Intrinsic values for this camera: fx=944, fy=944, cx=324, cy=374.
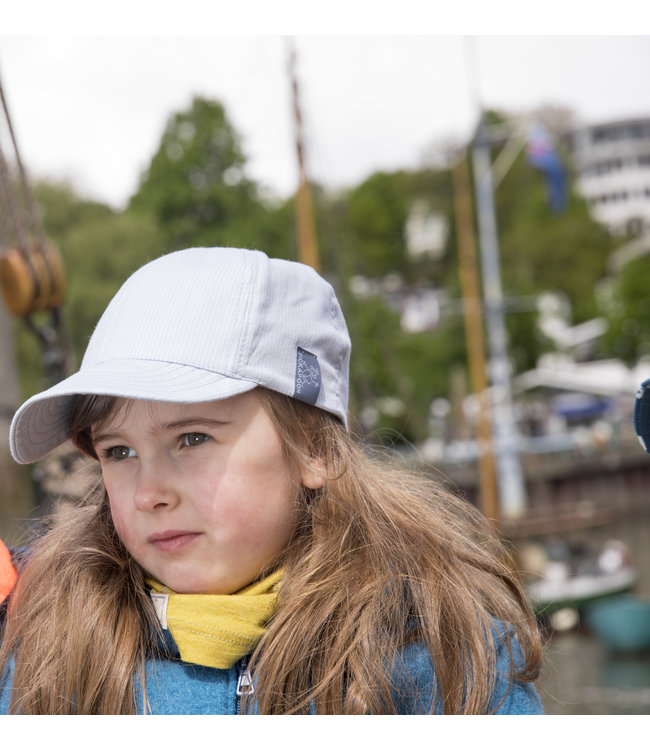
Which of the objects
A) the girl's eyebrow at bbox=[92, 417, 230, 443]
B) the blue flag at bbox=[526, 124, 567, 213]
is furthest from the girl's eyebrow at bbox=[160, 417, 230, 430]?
the blue flag at bbox=[526, 124, 567, 213]

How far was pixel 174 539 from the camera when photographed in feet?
3.27

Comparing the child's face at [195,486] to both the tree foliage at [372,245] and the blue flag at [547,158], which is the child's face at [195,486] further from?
the blue flag at [547,158]

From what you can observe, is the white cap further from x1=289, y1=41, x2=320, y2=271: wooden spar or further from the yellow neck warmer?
x1=289, y1=41, x2=320, y2=271: wooden spar

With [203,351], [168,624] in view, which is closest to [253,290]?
[203,351]

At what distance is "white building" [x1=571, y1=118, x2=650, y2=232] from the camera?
81.1 ft

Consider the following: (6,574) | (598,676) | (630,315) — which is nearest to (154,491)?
(6,574)

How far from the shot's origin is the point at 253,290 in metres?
1.02

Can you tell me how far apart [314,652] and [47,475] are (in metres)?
1.02

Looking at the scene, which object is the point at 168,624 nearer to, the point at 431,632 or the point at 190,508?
the point at 190,508

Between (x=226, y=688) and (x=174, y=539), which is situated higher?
(x=174, y=539)

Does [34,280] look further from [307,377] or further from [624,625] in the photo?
[624,625]

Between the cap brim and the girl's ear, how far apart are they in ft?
0.45

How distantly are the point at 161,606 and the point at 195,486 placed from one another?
0.15 meters

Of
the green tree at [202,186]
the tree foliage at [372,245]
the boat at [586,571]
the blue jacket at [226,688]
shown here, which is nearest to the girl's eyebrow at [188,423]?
the blue jacket at [226,688]
